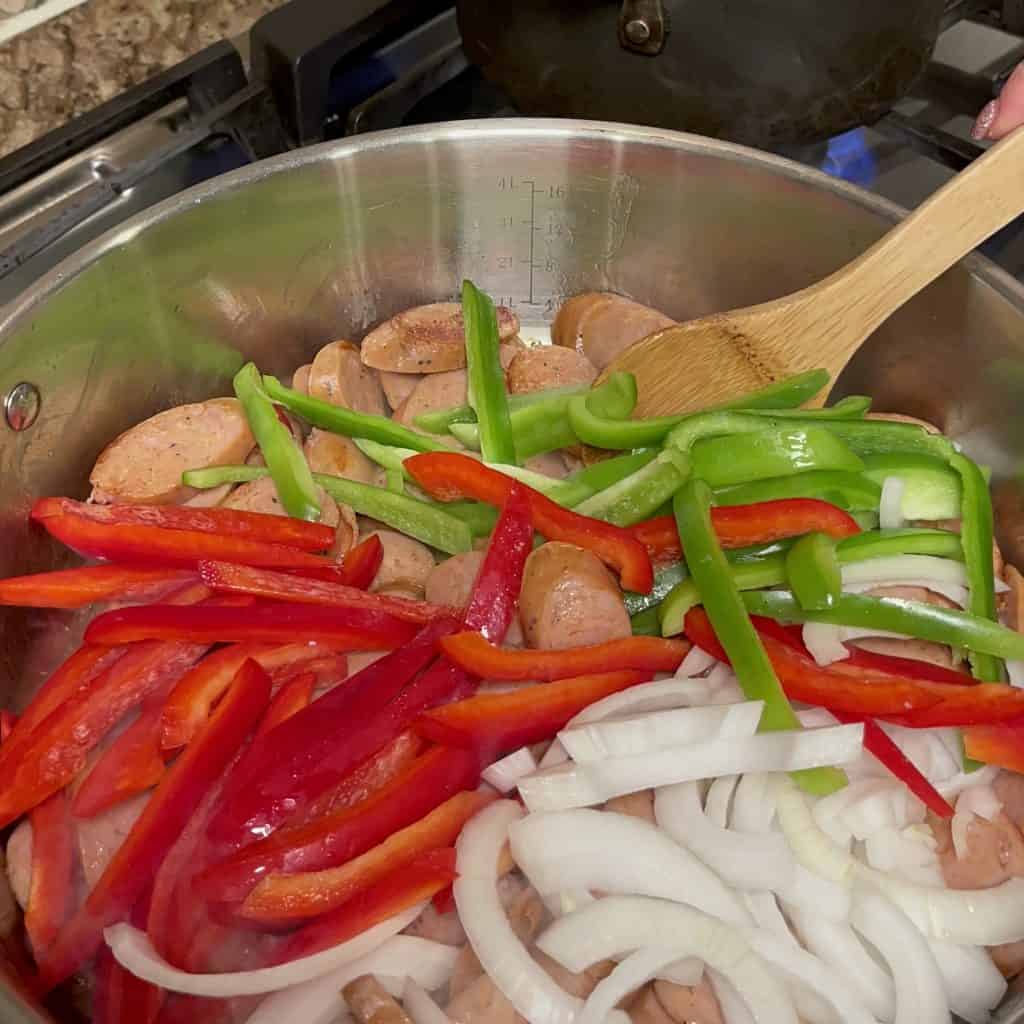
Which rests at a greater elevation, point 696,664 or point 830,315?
point 830,315

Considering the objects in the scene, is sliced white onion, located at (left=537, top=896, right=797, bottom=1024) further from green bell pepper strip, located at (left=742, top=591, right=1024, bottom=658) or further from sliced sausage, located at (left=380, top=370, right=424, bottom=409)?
sliced sausage, located at (left=380, top=370, right=424, bottom=409)

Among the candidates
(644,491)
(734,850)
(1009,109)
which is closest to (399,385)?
(644,491)

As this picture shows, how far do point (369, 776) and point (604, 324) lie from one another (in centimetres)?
93

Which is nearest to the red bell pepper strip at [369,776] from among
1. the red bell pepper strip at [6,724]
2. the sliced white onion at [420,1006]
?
the sliced white onion at [420,1006]

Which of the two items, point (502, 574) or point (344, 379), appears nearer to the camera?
point (502, 574)

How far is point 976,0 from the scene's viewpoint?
2.23 metres

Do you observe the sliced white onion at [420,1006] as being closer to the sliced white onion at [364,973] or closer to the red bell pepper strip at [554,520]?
the sliced white onion at [364,973]

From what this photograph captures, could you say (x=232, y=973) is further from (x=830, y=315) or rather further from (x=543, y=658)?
(x=830, y=315)

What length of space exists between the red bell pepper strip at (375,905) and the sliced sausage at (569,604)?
0.32 metres

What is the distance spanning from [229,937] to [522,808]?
369 millimetres

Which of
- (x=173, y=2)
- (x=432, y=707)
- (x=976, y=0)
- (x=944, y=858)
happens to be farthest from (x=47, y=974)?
(x=976, y=0)

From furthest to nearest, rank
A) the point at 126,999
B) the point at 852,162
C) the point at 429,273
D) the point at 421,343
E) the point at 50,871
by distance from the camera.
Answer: the point at 852,162
the point at 429,273
the point at 421,343
the point at 50,871
the point at 126,999

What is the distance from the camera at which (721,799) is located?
123 centimetres

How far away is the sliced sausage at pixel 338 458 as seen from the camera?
1.64m
